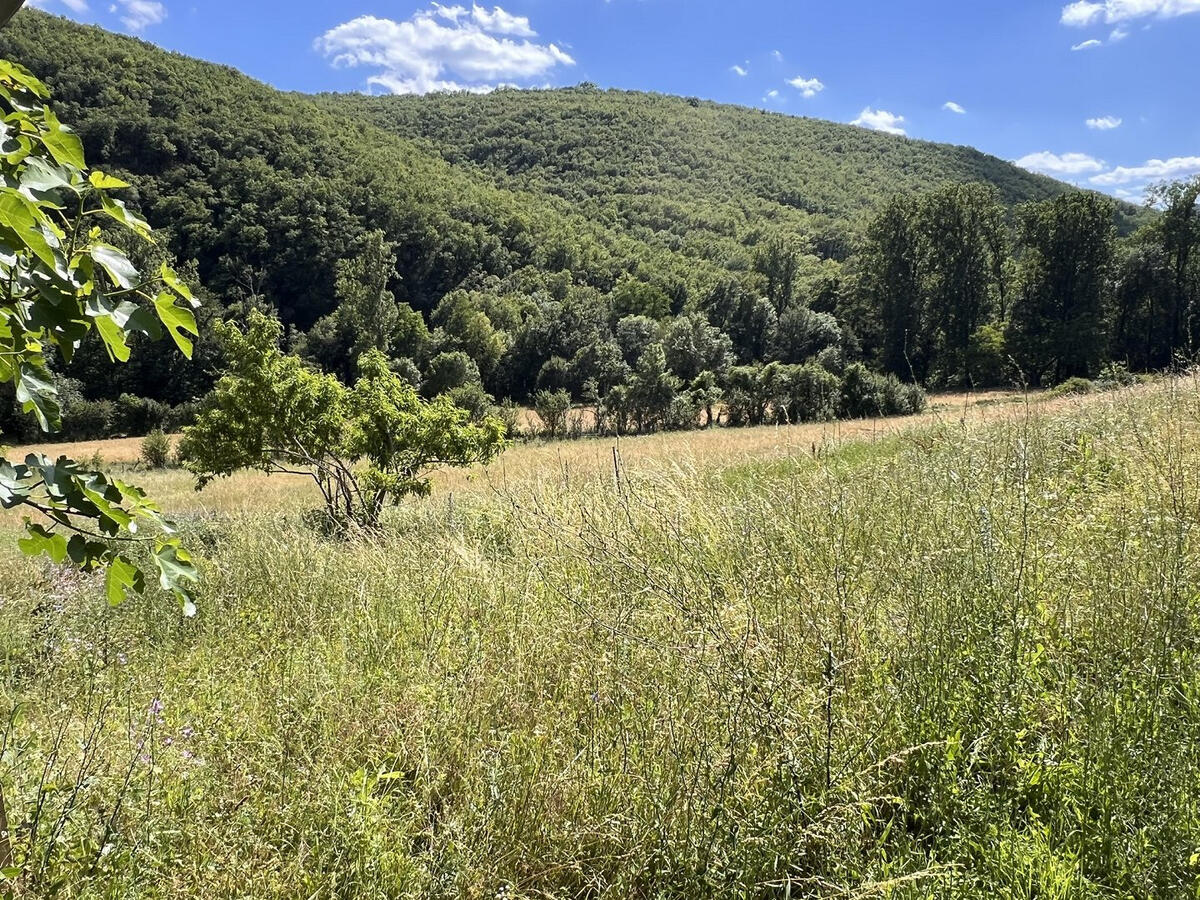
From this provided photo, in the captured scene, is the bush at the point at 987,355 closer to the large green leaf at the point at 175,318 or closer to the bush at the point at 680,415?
the bush at the point at 680,415

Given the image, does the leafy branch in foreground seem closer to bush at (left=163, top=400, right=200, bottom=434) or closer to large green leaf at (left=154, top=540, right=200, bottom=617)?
large green leaf at (left=154, top=540, right=200, bottom=617)

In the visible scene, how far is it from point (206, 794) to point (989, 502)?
153 inches

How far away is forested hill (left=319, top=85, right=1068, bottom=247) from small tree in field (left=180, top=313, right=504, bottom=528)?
335ft

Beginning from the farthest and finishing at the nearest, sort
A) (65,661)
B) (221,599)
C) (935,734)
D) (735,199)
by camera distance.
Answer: (735,199) → (221,599) → (65,661) → (935,734)

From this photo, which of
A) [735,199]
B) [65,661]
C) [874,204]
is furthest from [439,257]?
[65,661]

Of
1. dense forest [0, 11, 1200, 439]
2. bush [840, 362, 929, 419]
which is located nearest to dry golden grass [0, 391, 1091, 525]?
dense forest [0, 11, 1200, 439]

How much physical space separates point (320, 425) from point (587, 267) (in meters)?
82.8

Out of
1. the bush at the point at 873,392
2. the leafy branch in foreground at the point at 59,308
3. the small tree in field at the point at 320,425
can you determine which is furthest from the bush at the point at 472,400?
the leafy branch in foreground at the point at 59,308

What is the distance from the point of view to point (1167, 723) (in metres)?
2.02

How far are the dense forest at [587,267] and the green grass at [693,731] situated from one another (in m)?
23.1

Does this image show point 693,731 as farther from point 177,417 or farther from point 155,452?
point 177,417

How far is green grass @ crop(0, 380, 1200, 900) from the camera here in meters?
1.82

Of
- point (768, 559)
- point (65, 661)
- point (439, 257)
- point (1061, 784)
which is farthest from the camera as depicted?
point (439, 257)

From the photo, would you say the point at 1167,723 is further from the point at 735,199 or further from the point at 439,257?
the point at 735,199
